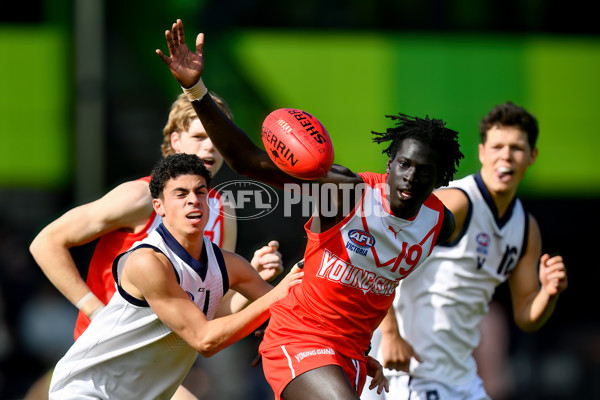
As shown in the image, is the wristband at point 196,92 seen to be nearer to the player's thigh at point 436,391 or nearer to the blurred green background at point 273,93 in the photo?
the player's thigh at point 436,391

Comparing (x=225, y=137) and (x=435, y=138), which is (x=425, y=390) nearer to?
(x=435, y=138)

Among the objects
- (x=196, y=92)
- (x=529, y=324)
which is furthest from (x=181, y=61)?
(x=529, y=324)

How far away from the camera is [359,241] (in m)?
4.09

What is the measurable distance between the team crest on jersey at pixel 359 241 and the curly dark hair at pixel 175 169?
2.75 ft

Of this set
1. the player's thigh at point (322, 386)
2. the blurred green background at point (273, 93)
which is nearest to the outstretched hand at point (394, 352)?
the player's thigh at point (322, 386)

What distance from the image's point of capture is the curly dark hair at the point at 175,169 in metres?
4.34

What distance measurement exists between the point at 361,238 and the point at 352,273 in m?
0.17

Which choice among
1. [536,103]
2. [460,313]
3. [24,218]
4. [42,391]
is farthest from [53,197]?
[460,313]

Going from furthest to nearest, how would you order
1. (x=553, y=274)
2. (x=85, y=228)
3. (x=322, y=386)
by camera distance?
1. (x=553, y=274)
2. (x=85, y=228)
3. (x=322, y=386)

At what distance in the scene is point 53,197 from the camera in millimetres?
11609

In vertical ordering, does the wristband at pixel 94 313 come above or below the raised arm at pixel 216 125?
below

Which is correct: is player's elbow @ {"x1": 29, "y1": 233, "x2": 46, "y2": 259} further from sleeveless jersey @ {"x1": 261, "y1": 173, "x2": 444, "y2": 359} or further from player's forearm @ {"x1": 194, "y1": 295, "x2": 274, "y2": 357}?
sleeveless jersey @ {"x1": 261, "y1": 173, "x2": 444, "y2": 359}

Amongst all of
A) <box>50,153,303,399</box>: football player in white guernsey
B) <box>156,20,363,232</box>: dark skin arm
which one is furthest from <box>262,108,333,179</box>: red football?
<box>50,153,303,399</box>: football player in white guernsey

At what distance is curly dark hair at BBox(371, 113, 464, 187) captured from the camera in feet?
13.5
